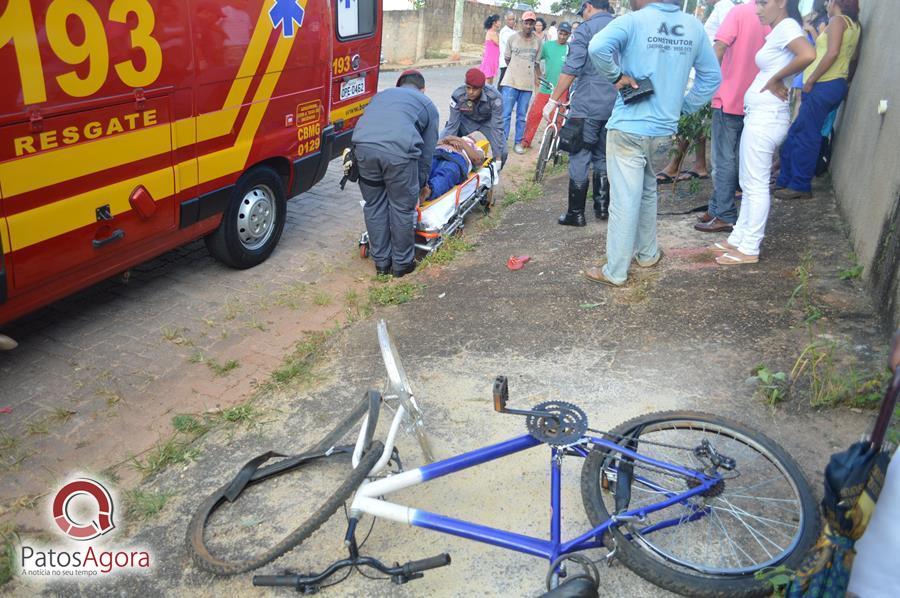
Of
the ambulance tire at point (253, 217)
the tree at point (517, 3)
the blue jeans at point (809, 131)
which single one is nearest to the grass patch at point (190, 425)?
the ambulance tire at point (253, 217)

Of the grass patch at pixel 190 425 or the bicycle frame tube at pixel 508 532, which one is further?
the grass patch at pixel 190 425

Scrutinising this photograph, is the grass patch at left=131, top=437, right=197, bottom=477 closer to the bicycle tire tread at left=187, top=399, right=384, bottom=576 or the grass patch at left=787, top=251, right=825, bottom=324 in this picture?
the bicycle tire tread at left=187, top=399, right=384, bottom=576

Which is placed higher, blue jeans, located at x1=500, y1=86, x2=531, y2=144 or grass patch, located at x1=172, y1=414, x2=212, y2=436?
blue jeans, located at x1=500, y1=86, x2=531, y2=144

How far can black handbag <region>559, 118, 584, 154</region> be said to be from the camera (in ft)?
20.2

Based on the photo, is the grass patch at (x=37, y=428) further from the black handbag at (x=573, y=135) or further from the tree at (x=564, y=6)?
the tree at (x=564, y=6)

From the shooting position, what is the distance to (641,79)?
450 cm

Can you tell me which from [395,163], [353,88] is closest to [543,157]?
[353,88]

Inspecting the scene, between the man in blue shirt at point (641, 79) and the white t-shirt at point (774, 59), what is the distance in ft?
0.91

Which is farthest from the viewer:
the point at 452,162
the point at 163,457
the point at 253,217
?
the point at 452,162

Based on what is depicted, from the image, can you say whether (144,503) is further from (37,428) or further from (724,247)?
(724,247)

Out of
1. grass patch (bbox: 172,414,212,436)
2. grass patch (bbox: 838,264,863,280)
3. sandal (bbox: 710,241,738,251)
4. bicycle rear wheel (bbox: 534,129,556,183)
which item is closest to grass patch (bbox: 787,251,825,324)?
grass patch (bbox: 838,264,863,280)

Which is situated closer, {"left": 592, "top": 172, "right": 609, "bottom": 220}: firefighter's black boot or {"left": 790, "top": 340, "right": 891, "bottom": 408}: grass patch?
{"left": 790, "top": 340, "right": 891, "bottom": 408}: grass patch

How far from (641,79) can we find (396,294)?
2247 mm

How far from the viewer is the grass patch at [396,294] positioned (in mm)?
5270
